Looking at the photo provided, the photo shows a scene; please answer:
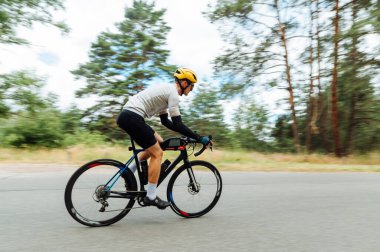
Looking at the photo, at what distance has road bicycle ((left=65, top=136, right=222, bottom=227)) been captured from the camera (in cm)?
455

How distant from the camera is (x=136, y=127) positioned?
180 inches

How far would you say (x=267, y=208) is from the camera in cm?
580

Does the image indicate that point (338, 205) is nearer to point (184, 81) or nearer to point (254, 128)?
point (184, 81)

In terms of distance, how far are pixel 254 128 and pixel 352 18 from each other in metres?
15.3

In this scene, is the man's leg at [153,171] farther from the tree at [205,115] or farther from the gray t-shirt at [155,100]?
the tree at [205,115]

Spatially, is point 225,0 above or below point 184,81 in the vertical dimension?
above

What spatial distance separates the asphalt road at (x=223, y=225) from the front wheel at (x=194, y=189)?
0.16 metres

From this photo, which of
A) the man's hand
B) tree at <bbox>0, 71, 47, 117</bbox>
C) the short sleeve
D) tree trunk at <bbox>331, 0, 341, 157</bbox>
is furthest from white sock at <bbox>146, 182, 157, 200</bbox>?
tree at <bbox>0, 71, 47, 117</bbox>

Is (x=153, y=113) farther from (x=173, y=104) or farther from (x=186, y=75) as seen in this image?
(x=186, y=75)

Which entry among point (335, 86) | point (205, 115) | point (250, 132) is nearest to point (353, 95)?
point (335, 86)

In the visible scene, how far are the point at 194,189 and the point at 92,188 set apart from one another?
1431 mm

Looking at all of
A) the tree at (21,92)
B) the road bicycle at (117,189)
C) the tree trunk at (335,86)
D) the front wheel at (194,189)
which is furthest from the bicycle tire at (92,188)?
the tree at (21,92)

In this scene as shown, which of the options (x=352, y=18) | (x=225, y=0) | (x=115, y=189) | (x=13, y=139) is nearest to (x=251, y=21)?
(x=225, y=0)

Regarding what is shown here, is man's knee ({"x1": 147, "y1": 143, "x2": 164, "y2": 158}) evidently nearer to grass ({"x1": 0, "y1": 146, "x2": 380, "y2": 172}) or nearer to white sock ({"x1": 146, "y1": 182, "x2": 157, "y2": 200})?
white sock ({"x1": 146, "y1": 182, "x2": 157, "y2": 200})
